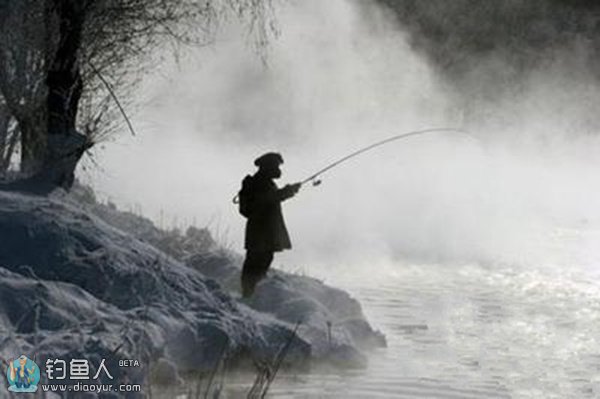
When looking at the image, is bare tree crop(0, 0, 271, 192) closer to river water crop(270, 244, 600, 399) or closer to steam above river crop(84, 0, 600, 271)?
Answer: river water crop(270, 244, 600, 399)

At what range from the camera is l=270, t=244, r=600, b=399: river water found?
1102 cm

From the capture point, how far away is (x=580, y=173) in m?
45.9

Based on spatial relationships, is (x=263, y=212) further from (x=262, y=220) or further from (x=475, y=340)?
(x=475, y=340)

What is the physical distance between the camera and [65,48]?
13641mm

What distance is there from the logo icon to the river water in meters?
2.92

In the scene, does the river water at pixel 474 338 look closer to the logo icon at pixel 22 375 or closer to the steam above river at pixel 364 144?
the steam above river at pixel 364 144

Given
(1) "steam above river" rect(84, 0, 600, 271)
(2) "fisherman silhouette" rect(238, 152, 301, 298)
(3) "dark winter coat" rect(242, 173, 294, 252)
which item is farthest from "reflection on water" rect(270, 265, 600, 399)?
(1) "steam above river" rect(84, 0, 600, 271)

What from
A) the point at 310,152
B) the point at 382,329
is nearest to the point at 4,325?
the point at 382,329

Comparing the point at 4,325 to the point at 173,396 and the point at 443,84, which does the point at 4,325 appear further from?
the point at 443,84

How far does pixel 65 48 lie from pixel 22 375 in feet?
21.2

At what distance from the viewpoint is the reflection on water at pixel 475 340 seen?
11.0 metres

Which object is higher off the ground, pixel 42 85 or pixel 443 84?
pixel 443 84

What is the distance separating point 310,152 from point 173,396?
3797 cm

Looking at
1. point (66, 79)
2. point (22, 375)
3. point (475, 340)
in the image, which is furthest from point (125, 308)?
point (475, 340)
